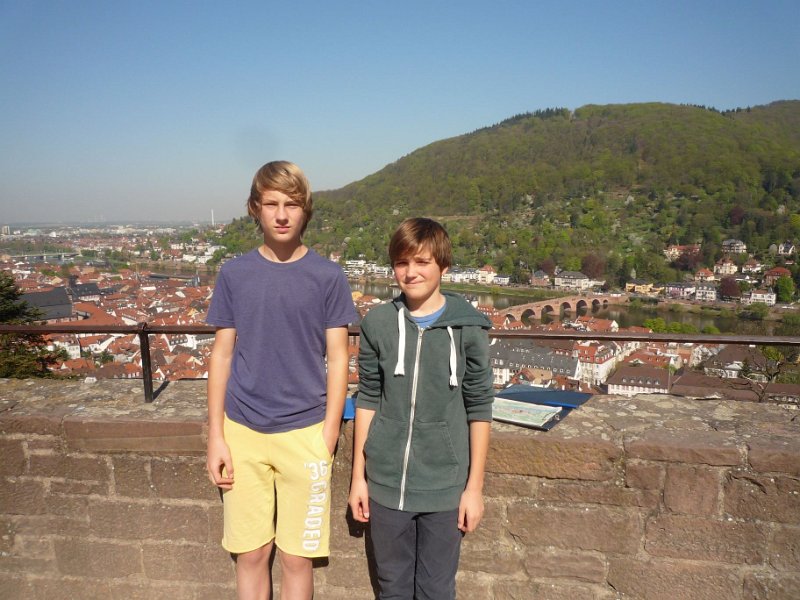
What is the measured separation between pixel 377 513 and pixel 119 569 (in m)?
1.26

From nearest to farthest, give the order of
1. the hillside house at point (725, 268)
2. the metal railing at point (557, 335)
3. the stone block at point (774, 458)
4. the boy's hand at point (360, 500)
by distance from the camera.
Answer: the boy's hand at point (360, 500) → the stone block at point (774, 458) → the metal railing at point (557, 335) → the hillside house at point (725, 268)

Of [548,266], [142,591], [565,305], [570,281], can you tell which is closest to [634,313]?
[565,305]

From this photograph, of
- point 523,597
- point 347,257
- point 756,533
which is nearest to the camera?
point 756,533

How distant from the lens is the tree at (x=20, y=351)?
26.5ft

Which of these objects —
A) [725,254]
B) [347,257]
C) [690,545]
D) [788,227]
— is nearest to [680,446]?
[690,545]

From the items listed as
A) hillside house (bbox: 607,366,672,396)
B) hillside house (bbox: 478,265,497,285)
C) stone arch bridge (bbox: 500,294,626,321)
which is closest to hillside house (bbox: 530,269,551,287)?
hillside house (bbox: 478,265,497,285)

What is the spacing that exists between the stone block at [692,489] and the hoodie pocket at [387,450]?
959mm

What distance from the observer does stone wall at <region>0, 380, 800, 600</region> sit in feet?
6.03

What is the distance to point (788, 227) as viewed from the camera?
2060 inches

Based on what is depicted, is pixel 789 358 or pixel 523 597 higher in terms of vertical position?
pixel 789 358

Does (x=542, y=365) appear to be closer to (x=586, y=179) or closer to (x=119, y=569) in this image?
(x=119, y=569)

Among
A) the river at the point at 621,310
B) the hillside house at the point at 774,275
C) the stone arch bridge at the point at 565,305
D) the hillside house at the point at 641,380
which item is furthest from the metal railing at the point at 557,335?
the hillside house at the point at 774,275

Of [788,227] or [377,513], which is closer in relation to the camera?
[377,513]

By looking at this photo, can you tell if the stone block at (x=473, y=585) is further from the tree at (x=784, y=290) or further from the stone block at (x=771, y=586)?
the tree at (x=784, y=290)
